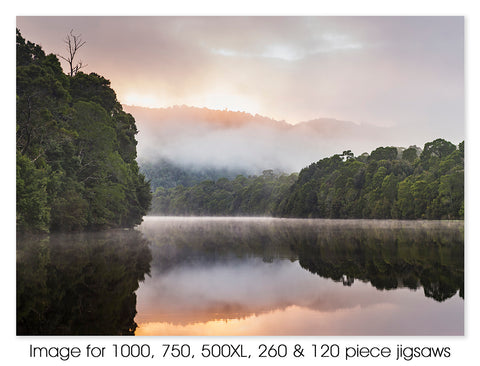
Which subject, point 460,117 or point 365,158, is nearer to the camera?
point 460,117

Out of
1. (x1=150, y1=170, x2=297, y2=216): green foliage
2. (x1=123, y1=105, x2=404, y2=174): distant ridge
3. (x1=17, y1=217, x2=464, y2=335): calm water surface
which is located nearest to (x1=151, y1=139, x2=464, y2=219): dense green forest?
(x1=150, y1=170, x2=297, y2=216): green foliage

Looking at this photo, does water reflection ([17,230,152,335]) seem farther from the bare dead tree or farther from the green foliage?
the green foliage

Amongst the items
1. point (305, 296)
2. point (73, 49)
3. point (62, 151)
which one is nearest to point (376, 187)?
point (62, 151)

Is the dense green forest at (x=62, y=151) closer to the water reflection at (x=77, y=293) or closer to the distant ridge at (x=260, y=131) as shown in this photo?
the water reflection at (x=77, y=293)

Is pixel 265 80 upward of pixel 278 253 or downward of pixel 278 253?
upward

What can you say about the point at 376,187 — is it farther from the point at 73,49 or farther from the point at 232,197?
the point at 232,197
